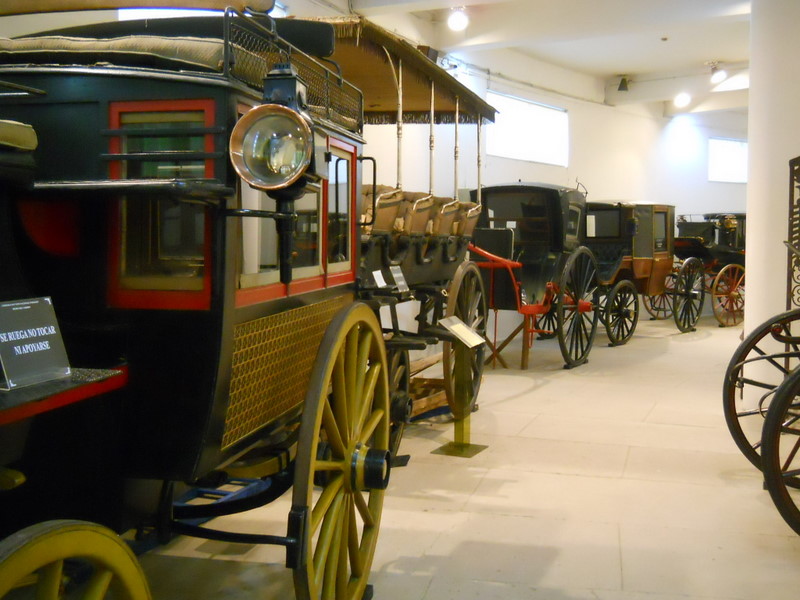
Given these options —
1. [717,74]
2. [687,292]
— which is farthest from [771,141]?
[717,74]

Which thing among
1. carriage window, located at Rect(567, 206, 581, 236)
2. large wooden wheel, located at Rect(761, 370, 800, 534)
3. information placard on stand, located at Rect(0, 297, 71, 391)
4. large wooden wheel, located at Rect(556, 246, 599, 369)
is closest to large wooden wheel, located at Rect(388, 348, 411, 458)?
large wooden wheel, located at Rect(761, 370, 800, 534)

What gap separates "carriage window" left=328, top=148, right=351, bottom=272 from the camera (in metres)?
2.42

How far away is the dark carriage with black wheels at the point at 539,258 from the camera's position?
22.6 ft

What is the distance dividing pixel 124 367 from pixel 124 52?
657 mm

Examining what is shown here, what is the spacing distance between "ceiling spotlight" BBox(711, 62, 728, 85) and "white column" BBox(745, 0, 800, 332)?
6.28 m

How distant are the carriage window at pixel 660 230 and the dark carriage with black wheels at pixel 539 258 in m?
2.40

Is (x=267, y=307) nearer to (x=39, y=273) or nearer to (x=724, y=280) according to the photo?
(x=39, y=273)

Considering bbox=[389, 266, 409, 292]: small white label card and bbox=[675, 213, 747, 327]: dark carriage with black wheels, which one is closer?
bbox=[389, 266, 409, 292]: small white label card

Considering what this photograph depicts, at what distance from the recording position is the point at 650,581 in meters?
2.74

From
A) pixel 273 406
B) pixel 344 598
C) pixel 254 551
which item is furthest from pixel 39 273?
pixel 254 551

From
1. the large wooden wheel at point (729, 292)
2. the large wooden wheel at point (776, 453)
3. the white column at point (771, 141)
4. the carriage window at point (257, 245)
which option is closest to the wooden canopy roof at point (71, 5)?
the carriage window at point (257, 245)

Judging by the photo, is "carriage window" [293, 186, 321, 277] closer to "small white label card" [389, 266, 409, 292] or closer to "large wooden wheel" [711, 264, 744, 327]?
"small white label card" [389, 266, 409, 292]

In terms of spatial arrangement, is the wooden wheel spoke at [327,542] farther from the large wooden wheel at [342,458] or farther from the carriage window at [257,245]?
the carriage window at [257,245]

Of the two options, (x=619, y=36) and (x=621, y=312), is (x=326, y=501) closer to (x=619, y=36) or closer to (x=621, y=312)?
(x=621, y=312)
